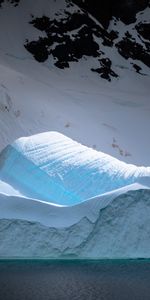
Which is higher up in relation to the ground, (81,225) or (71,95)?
(81,225)

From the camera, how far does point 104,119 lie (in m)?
26.6

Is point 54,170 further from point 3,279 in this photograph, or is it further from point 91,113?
point 91,113

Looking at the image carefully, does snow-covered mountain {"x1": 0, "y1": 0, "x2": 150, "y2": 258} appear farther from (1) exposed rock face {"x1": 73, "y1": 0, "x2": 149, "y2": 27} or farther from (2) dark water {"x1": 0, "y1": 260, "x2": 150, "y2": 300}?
(2) dark water {"x1": 0, "y1": 260, "x2": 150, "y2": 300}

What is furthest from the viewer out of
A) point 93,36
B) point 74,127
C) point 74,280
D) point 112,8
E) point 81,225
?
point 112,8

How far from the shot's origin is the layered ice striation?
11422 millimetres

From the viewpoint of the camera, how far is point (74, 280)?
9.03 m

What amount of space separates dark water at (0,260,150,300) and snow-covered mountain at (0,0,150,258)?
247 mm

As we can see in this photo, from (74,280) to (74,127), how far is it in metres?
15.8

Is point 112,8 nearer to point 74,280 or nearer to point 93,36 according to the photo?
point 93,36

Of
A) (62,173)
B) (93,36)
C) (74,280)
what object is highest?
(62,173)

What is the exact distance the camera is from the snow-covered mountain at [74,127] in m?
10.3

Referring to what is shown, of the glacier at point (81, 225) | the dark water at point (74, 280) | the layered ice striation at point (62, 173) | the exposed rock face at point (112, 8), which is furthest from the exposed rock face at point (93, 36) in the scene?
the dark water at point (74, 280)

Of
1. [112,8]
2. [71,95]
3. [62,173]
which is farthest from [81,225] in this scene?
[112,8]

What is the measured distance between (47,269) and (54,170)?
224 cm
